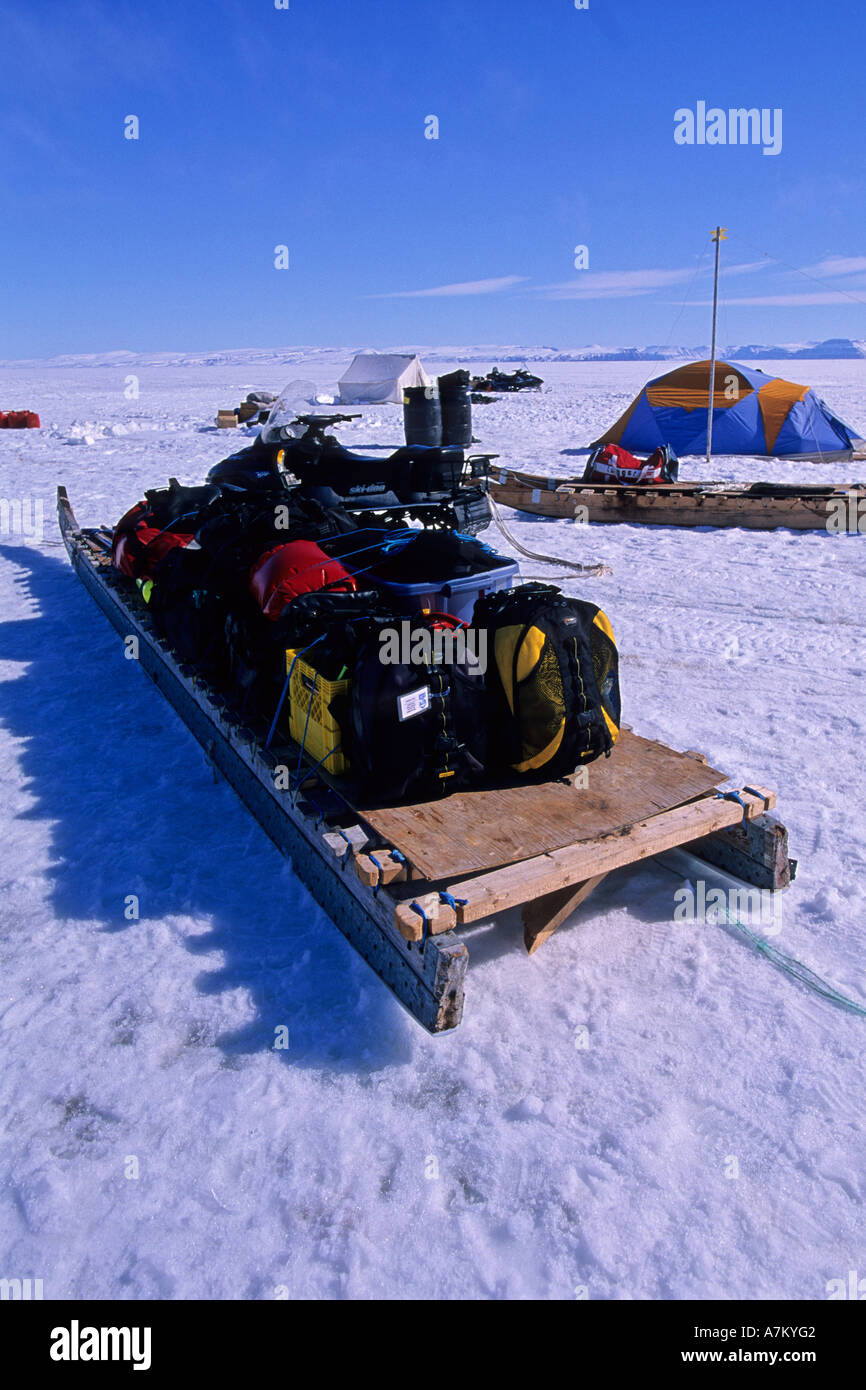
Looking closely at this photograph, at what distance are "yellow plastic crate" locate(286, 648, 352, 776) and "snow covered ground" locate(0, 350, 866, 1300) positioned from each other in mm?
514

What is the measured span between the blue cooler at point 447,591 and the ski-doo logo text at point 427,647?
0.73 meters

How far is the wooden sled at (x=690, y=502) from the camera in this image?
9484 millimetres

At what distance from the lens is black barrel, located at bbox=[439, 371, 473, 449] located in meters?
14.2

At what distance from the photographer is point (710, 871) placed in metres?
3.30

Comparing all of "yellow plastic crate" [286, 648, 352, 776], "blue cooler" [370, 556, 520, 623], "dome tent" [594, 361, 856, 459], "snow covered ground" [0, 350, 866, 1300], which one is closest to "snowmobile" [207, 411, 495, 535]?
"blue cooler" [370, 556, 520, 623]

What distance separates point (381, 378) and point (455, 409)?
1555cm

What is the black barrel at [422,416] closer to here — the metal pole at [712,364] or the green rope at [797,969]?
the metal pole at [712,364]

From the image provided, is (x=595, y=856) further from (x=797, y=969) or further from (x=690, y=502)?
(x=690, y=502)

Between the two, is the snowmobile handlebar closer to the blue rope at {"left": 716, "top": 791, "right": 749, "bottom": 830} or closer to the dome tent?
the blue rope at {"left": 716, "top": 791, "right": 749, "bottom": 830}

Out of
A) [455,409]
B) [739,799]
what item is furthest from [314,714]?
[455,409]

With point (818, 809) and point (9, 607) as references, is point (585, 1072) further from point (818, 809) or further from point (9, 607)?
point (9, 607)

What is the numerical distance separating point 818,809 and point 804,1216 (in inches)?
79.6

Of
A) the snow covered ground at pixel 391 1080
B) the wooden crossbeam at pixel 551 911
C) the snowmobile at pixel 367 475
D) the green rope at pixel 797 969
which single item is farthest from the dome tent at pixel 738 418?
the wooden crossbeam at pixel 551 911
